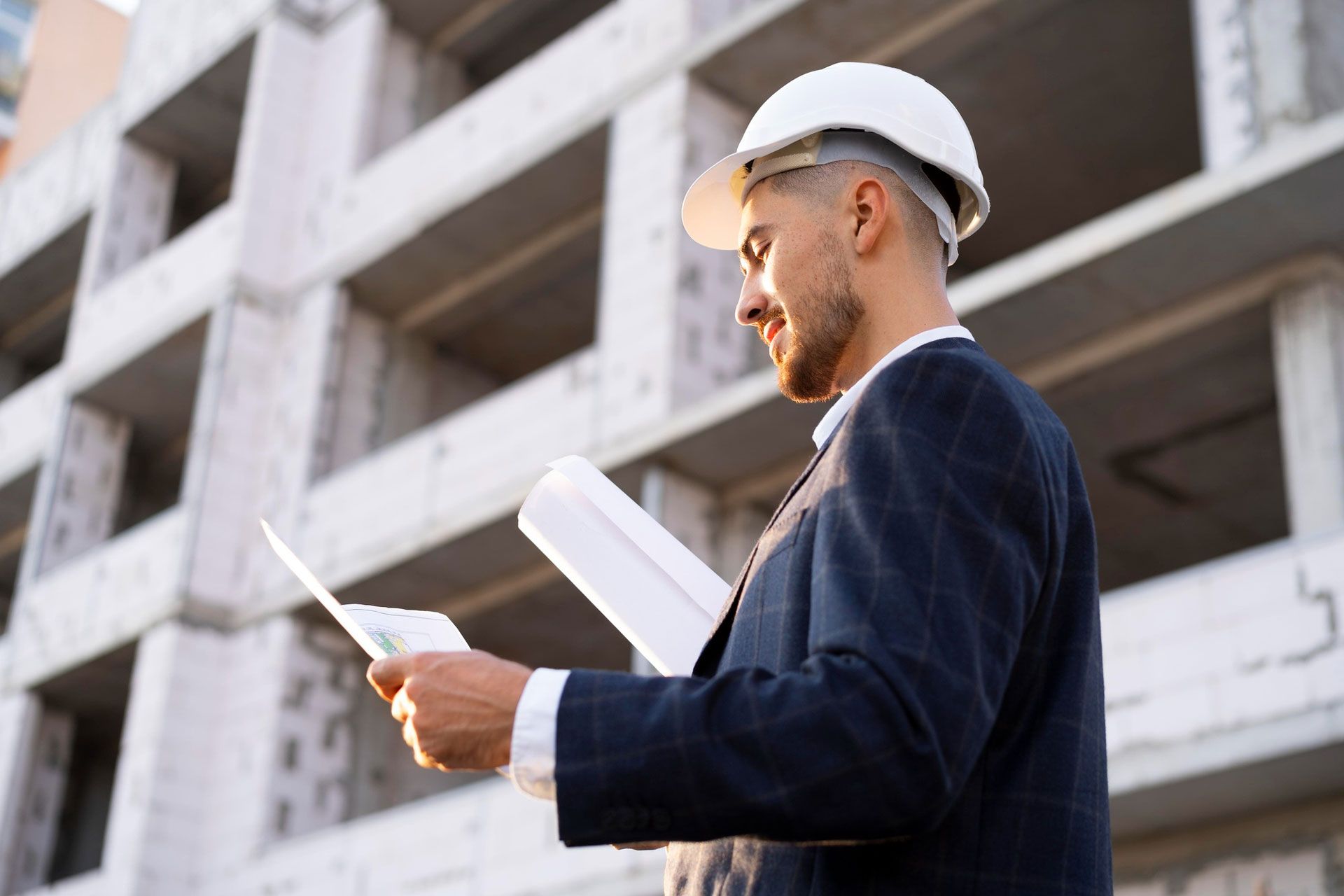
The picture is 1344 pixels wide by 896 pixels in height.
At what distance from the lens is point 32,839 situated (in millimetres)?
16703

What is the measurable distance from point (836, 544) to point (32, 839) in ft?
54.4

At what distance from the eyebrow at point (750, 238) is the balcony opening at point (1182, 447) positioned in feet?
23.0

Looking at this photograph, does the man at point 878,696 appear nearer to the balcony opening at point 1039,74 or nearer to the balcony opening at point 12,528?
the balcony opening at point 1039,74

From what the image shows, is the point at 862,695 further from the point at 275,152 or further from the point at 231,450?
the point at 275,152

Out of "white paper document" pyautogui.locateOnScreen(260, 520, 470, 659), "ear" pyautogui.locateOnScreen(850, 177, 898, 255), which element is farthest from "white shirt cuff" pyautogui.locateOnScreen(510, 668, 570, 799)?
"ear" pyautogui.locateOnScreen(850, 177, 898, 255)

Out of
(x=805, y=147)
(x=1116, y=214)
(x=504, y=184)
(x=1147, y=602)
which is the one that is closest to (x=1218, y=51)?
(x=1116, y=214)

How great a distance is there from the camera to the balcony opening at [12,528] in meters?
19.8

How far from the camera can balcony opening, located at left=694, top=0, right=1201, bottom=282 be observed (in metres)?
11.6

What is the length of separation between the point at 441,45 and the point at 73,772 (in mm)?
9591

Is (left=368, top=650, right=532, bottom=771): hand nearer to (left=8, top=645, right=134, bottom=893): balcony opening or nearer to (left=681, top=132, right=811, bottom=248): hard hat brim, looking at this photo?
(left=681, top=132, right=811, bottom=248): hard hat brim

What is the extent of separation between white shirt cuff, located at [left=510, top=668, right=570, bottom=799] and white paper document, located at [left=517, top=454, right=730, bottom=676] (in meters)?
0.59

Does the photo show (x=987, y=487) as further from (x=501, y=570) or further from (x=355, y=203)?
(x=355, y=203)

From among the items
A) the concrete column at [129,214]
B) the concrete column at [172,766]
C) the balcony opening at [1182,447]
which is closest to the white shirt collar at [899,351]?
the balcony opening at [1182,447]

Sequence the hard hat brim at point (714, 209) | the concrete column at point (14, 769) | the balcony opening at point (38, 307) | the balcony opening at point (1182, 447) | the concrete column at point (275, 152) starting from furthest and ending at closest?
the balcony opening at point (38, 307), the concrete column at point (275, 152), the concrete column at point (14, 769), the balcony opening at point (1182, 447), the hard hat brim at point (714, 209)
